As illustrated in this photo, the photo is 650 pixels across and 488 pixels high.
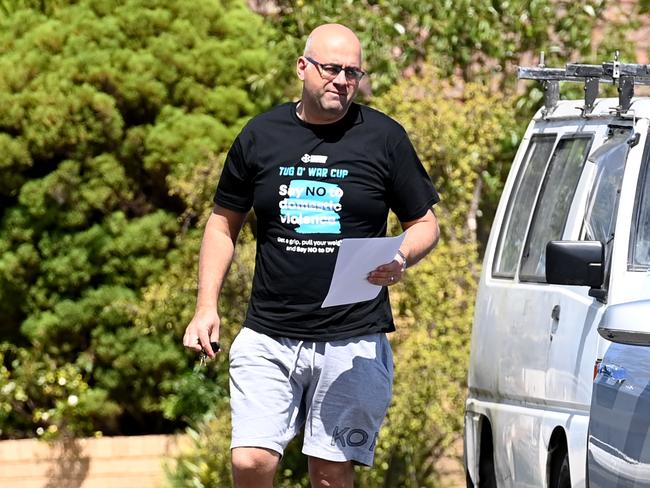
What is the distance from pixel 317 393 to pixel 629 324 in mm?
1771

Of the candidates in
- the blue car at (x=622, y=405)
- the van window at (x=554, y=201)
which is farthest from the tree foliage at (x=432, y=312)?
the blue car at (x=622, y=405)

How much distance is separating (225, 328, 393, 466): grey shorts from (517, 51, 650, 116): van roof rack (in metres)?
1.34

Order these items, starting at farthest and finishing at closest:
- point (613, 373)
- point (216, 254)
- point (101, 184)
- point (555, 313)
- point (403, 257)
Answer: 1. point (101, 184)
2. point (555, 313)
3. point (216, 254)
4. point (403, 257)
5. point (613, 373)

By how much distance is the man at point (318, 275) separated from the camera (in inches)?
227

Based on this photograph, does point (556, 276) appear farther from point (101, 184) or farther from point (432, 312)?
point (101, 184)

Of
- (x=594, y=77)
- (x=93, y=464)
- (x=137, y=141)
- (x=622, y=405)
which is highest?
(x=594, y=77)

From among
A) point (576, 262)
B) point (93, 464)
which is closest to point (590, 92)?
point (576, 262)

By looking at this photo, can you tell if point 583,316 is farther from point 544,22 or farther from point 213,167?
point 544,22

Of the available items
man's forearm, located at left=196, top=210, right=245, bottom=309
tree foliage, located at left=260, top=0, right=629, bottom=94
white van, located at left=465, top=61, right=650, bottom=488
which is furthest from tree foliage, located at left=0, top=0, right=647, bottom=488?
man's forearm, located at left=196, top=210, right=245, bottom=309

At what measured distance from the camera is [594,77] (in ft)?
21.8

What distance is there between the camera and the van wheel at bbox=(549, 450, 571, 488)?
6.28 m

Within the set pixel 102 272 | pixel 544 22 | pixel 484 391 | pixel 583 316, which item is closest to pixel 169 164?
pixel 102 272

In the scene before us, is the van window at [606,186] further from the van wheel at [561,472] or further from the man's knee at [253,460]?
the man's knee at [253,460]

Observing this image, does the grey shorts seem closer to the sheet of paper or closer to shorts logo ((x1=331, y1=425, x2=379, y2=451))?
shorts logo ((x1=331, y1=425, x2=379, y2=451))
